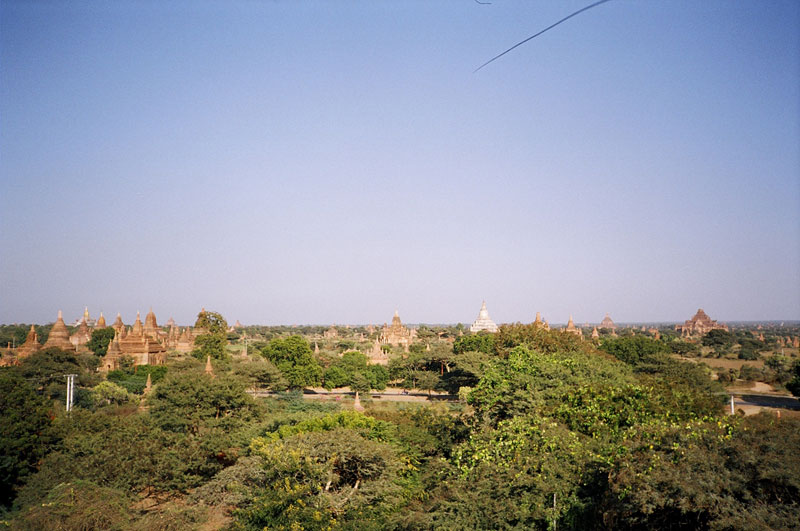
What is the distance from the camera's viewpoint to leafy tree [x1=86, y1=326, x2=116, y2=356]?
6383 centimetres

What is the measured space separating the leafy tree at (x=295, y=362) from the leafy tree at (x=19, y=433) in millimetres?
23031

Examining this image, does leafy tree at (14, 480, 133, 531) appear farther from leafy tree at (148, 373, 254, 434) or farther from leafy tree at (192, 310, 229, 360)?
leafy tree at (192, 310, 229, 360)

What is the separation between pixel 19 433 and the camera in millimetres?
19656

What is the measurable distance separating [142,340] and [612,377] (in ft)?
144

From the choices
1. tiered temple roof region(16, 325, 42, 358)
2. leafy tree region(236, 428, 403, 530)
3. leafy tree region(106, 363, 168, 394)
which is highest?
tiered temple roof region(16, 325, 42, 358)

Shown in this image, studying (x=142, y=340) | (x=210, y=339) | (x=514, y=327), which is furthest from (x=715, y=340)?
(x=142, y=340)

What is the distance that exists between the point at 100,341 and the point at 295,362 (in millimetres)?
31739

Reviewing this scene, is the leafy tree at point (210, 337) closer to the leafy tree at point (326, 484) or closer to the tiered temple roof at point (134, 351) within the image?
the tiered temple roof at point (134, 351)

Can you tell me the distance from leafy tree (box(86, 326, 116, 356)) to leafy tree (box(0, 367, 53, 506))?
44.3 metres

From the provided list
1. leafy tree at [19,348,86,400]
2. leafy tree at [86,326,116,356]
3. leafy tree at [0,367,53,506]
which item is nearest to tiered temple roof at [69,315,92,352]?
leafy tree at [86,326,116,356]

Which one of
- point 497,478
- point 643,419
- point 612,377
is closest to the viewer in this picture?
point 497,478

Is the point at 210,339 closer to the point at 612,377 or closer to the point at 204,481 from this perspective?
the point at 204,481

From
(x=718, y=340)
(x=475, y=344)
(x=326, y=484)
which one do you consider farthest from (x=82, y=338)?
(x=718, y=340)

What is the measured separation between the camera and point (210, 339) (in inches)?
2328
